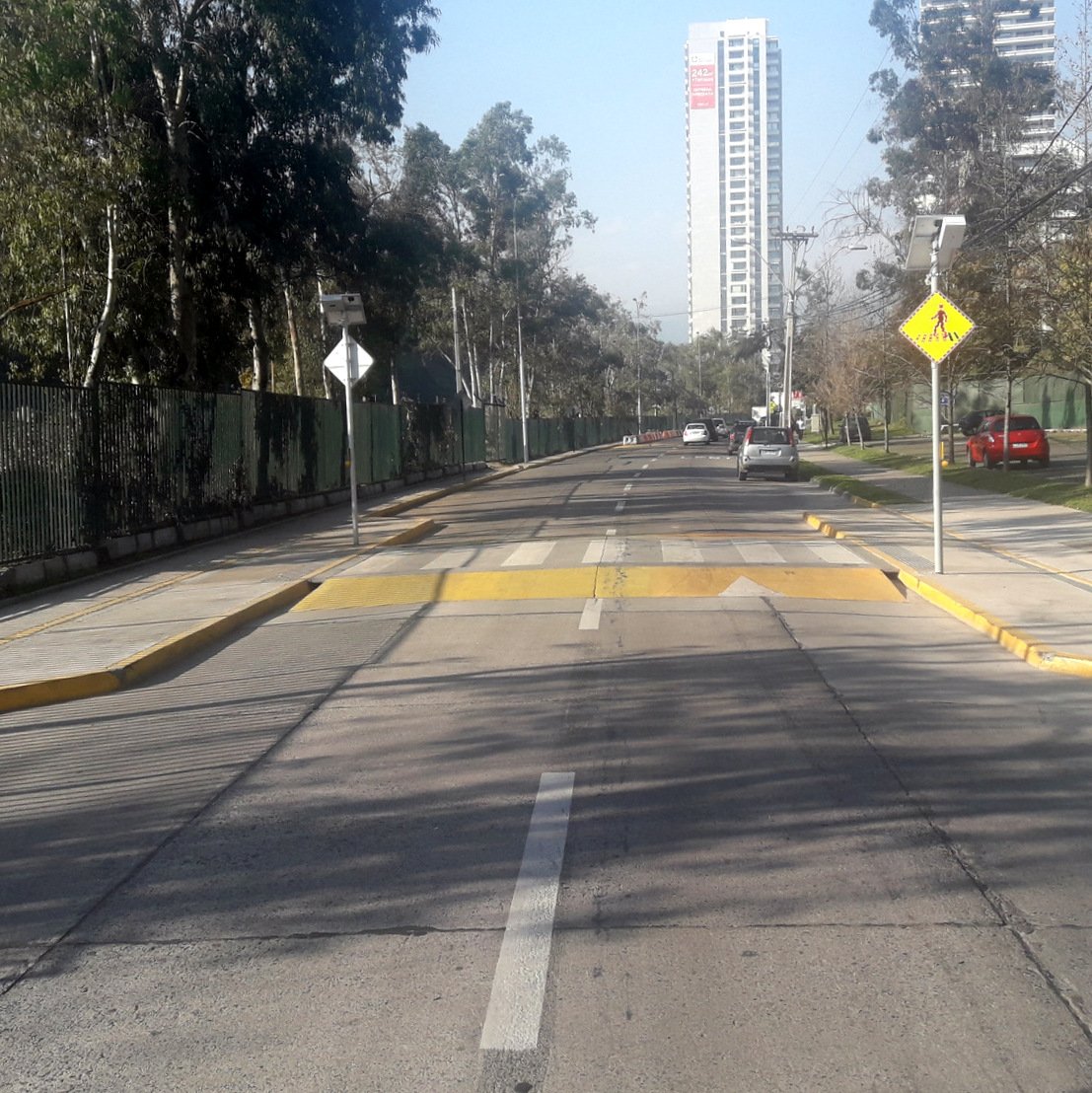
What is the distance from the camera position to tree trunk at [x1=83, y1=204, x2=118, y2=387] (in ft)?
67.9

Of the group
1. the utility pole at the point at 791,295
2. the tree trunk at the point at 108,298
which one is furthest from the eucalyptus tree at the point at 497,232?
the tree trunk at the point at 108,298

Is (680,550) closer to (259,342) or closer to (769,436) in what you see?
(259,342)

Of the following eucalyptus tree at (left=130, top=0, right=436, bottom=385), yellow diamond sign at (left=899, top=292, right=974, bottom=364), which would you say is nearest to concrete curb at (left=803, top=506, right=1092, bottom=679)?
yellow diamond sign at (left=899, top=292, right=974, bottom=364)

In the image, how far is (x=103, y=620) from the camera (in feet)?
41.8

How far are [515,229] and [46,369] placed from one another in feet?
126

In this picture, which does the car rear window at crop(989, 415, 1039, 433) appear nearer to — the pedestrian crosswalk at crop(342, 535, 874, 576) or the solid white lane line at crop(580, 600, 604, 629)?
the pedestrian crosswalk at crop(342, 535, 874, 576)

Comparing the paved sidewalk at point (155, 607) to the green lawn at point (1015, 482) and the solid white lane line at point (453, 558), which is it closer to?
the solid white lane line at point (453, 558)

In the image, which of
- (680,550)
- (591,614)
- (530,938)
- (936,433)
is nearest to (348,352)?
(680,550)

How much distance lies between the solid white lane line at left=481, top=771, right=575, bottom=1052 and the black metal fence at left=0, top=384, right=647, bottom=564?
1047 cm

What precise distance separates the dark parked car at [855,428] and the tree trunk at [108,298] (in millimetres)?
45131

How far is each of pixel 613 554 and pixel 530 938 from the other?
1287 centimetres

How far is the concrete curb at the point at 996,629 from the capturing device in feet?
32.4

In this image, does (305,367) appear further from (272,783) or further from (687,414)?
(687,414)

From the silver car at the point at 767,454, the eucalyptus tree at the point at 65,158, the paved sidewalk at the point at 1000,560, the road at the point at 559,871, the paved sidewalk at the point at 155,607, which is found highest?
the eucalyptus tree at the point at 65,158
